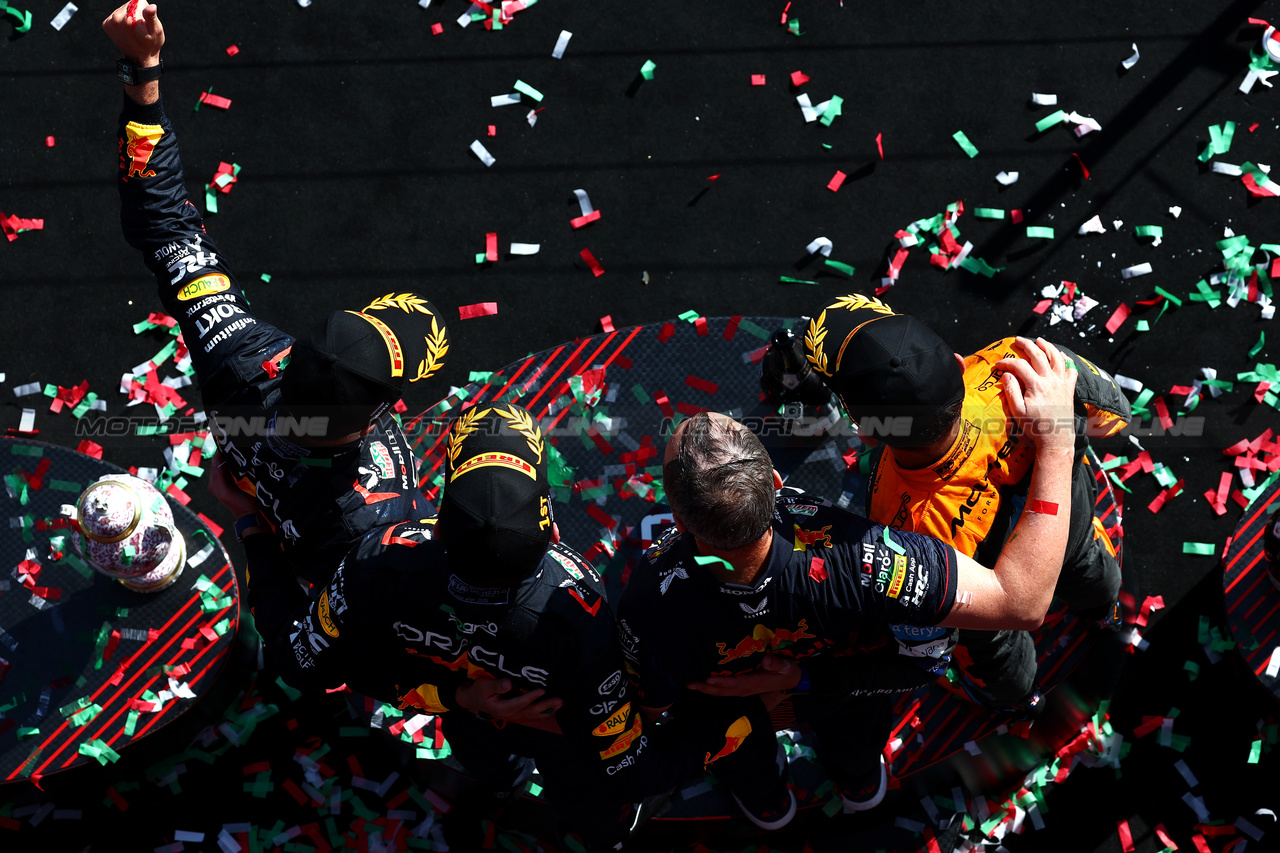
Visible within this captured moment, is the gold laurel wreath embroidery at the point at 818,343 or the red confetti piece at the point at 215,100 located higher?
the gold laurel wreath embroidery at the point at 818,343

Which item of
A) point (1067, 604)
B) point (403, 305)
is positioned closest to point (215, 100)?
point (403, 305)

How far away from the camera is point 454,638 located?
275cm

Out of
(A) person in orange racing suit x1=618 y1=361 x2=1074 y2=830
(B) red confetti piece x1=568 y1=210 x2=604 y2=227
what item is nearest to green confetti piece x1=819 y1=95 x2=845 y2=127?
(B) red confetti piece x1=568 y1=210 x2=604 y2=227

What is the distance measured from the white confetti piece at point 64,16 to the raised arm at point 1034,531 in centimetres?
551

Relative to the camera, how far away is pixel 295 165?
18.1 ft

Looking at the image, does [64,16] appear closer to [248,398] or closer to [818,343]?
[248,398]

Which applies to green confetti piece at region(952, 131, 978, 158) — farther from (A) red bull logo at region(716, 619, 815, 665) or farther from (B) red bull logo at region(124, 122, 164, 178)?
(B) red bull logo at region(124, 122, 164, 178)

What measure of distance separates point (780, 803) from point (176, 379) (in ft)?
11.5

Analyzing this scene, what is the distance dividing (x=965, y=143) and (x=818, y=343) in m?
2.89

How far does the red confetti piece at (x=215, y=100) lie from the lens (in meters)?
5.62

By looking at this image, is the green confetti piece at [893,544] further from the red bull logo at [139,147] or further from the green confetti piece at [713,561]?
the red bull logo at [139,147]

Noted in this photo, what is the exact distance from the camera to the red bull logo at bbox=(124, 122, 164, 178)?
3.33 metres

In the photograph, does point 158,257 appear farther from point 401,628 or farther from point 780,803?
point 780,803

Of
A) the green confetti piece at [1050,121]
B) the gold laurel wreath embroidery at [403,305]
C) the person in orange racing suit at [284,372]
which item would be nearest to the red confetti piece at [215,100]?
the person in orange racing suit at [284,372]
